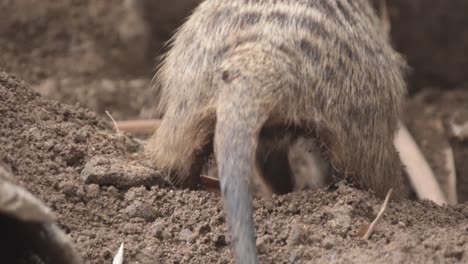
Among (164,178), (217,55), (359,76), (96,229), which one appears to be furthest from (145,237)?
(359,76)

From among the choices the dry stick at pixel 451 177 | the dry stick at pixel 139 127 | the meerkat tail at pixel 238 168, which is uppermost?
the meerkat tail at pixel 238 168

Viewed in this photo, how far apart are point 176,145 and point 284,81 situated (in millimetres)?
572

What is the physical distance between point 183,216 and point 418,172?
2354mm

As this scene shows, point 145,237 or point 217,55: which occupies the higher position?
point 217,55

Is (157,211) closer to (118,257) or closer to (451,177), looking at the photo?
(118,257)

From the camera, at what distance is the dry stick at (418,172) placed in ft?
15.9

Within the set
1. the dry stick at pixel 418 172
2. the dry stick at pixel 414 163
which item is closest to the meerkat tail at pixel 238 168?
the dry stick at pixel 414 163

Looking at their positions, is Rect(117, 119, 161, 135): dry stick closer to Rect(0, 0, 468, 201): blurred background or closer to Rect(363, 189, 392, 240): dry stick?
Rect(0, 0, 468, 201): blurred background

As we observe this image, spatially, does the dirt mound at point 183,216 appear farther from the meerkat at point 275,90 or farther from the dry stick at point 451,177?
the dry stick at point 451,177

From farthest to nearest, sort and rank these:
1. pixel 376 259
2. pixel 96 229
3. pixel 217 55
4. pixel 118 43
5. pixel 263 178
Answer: pixel 118 43
pixel 263 178
pixel 217 55
pixel 96 229
pixel 376 259

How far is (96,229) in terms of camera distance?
9.51 feet

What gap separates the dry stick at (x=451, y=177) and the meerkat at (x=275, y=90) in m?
1.58

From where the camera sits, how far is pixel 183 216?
304 cm

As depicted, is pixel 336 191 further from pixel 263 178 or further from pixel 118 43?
pixel 118 43
